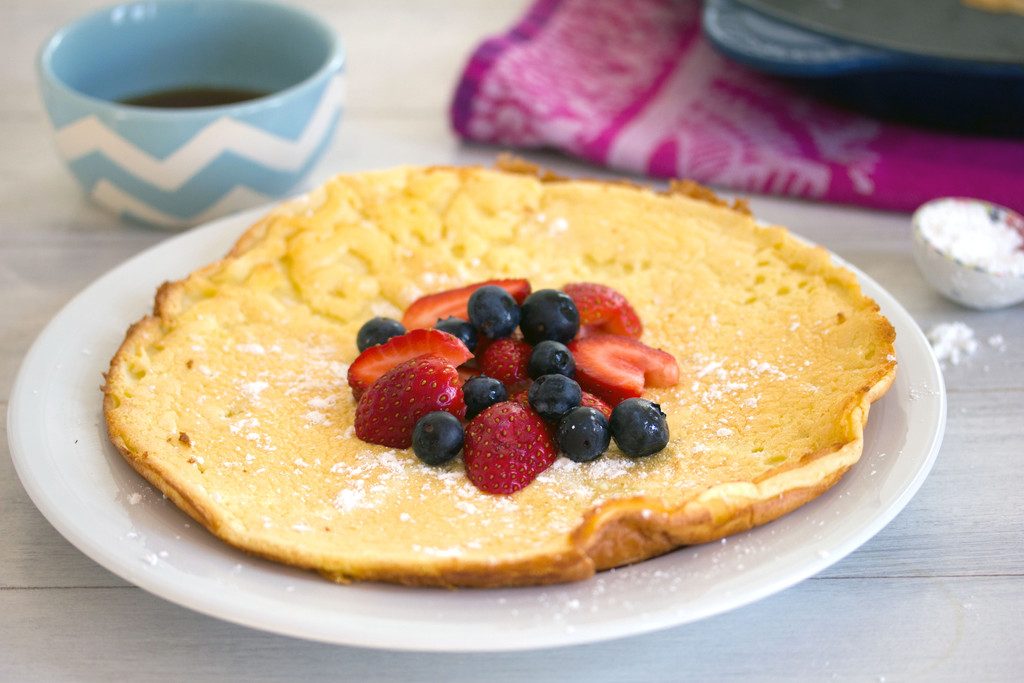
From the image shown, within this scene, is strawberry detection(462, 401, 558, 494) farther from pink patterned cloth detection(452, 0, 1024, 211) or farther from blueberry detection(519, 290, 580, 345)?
pink patterned cloth detection(452, 0, 1024, 211)

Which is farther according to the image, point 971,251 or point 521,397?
point 971,251

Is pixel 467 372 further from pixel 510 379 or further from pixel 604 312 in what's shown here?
pixel 604 312

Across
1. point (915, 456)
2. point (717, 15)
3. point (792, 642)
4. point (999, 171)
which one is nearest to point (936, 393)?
point (915, 456)

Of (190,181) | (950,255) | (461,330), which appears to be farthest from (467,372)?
(950,255)

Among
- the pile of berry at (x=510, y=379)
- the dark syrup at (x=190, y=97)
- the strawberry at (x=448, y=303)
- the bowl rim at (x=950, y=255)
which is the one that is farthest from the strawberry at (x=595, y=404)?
the dark syrup at (x=190, y=97)

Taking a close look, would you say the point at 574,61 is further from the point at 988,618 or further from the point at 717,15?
the point at 988,618

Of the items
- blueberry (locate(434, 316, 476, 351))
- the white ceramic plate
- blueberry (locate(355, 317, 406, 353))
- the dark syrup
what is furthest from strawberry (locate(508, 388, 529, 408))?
the dark syrup
